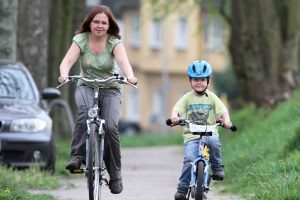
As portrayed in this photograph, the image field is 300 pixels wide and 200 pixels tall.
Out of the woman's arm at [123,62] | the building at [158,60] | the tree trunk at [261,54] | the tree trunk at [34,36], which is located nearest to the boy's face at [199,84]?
the woman's arm at [123,62]

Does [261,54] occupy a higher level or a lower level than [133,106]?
higher

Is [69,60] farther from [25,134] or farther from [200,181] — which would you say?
[25,134]

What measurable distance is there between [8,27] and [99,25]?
7.12m

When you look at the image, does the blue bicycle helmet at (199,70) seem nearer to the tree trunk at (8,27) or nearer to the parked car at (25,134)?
the parked car at (25,134)

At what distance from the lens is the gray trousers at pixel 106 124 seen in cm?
1034

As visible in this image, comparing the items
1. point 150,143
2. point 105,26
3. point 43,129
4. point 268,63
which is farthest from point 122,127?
point 105,26

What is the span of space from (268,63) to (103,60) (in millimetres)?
14063

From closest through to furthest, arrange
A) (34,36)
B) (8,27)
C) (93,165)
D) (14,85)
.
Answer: (93,165)
(14,85)
(8,27)
(34,36)

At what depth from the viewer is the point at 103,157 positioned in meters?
10.5

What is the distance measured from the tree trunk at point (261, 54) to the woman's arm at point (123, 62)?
13.9 metres

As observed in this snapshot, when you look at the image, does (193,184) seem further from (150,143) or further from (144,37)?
(144,37)

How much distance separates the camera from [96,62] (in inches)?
417

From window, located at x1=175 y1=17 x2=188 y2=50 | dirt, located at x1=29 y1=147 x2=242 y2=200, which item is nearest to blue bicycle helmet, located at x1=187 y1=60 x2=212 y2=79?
dirt, located at x1=29 y1=147 x2=242 y2=200

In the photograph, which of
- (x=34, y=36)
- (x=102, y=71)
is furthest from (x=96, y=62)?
(x=34, y=36)
